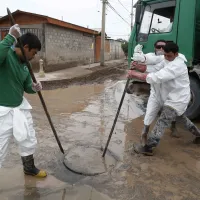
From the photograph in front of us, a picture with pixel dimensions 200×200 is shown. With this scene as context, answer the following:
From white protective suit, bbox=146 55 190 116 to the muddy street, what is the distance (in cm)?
87

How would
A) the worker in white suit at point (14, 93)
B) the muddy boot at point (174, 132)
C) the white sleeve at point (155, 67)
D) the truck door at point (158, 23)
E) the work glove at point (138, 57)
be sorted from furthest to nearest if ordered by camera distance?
the truck door at point (158, 23), the muddy boot at point (174, 132), the white sleeve at point (155, 67), the work glove at point (138, 57), the worker in white suit at point (14, 93)

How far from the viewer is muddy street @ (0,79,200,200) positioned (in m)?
2.88

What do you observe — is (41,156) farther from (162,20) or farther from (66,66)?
(66,66)

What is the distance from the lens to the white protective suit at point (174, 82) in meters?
3.59

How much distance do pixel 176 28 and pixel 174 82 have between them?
7.86 feet

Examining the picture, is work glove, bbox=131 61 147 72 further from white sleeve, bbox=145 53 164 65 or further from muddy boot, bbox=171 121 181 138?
muddy boot, bbox=171 121 181 138

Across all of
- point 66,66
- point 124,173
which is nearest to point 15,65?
point 124,173

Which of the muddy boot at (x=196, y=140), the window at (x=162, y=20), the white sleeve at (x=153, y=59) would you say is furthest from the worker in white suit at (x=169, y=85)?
the window at (x=162, y=20)

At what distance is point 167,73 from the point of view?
358 cm

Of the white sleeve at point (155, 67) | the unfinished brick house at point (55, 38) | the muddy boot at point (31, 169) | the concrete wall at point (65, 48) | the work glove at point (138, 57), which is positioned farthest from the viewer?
the concrete wall at point (65, 48)

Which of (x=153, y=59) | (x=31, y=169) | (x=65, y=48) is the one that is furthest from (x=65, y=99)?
(x=65, y=48)

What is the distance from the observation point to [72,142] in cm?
437

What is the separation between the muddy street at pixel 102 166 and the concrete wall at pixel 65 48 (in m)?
8.79

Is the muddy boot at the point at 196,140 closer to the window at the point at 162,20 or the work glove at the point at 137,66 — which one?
the work glove at the point at 137,66
